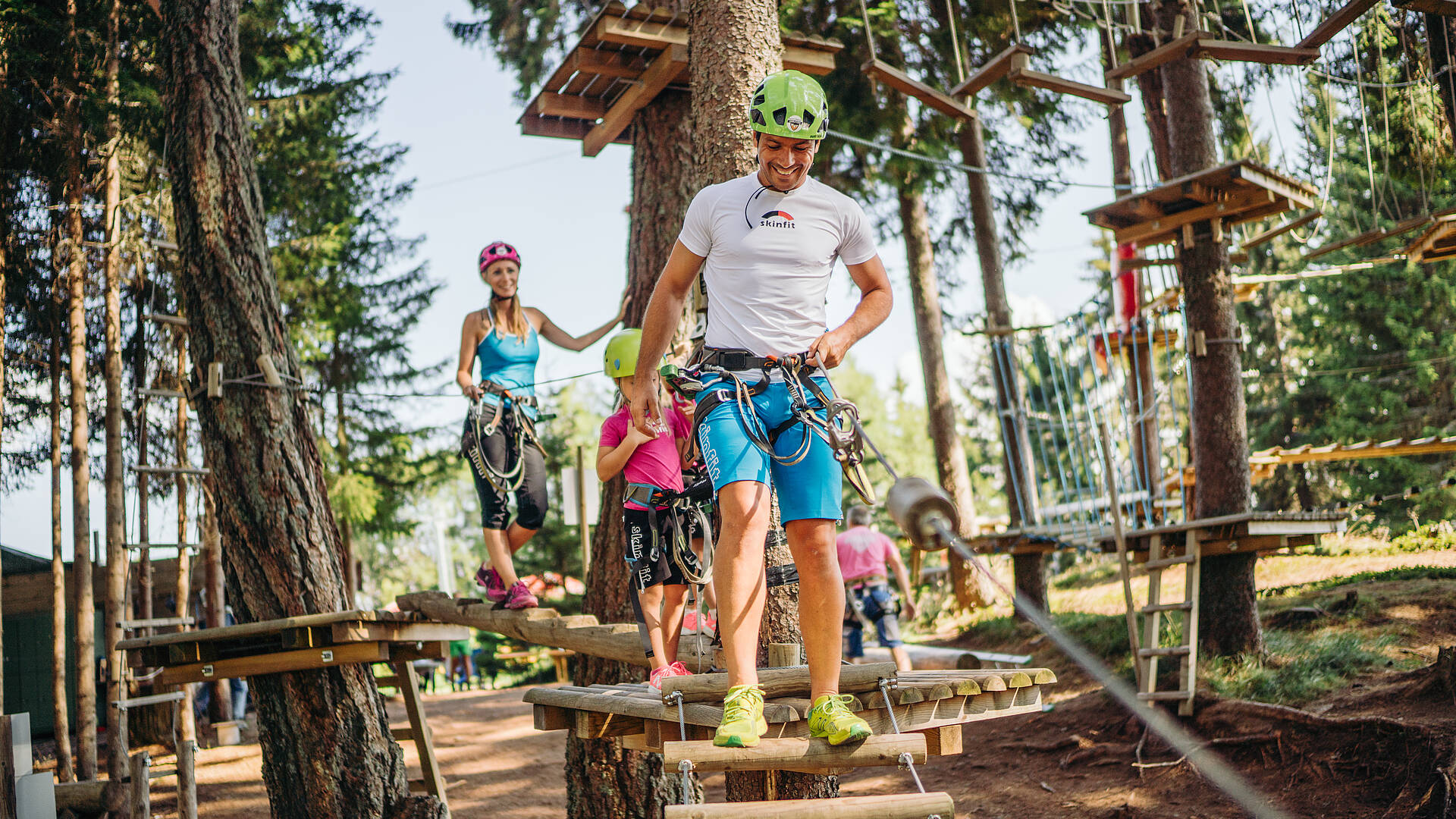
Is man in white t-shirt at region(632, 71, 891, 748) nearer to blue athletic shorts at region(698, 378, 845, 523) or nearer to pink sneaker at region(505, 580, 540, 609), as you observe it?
blue athletic shorts at region(698, 378, 845, 523)

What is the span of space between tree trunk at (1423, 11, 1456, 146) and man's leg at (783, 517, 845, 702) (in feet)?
22.2

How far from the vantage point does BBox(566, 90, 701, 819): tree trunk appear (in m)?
6.52

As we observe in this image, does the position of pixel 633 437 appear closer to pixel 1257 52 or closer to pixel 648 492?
pixel 648 492

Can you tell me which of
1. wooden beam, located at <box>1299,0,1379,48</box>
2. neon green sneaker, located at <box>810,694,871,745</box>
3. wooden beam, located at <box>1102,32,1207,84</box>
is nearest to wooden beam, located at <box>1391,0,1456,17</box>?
wooden beam, located at <box>1299,0,1379,48</box>

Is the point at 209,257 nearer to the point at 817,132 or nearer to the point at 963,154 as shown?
the point at 817,132

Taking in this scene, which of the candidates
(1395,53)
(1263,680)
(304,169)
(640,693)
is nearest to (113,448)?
(304,169)

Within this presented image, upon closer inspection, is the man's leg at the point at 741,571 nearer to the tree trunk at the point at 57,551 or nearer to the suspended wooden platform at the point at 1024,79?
the suspended wooden platform at the point at 1024,79

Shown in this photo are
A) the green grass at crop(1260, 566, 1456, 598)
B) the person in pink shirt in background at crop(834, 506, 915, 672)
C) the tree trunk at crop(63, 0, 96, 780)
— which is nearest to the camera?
the person in pink shirt in background at crop(834, 506, 915, 672)

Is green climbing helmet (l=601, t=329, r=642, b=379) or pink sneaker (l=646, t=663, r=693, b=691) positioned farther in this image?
green climbing helmet (l=601, t=329, r=642, b=379)

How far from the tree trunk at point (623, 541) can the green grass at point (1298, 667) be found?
4409mm

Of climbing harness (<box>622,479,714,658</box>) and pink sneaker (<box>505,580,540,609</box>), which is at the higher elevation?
climbing harness (<box>622,479,714,658</box>)

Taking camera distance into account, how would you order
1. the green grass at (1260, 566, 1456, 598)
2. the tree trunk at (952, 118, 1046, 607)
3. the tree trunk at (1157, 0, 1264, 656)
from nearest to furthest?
the tree trunk at (1157, 0, 1264, 656) → the green grass at (1260, 566, 1456, 598) → the tree trunk at (952, 118, 1046, 607)

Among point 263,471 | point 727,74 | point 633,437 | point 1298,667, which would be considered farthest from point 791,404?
point 1298,667

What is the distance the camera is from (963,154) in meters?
15.0
